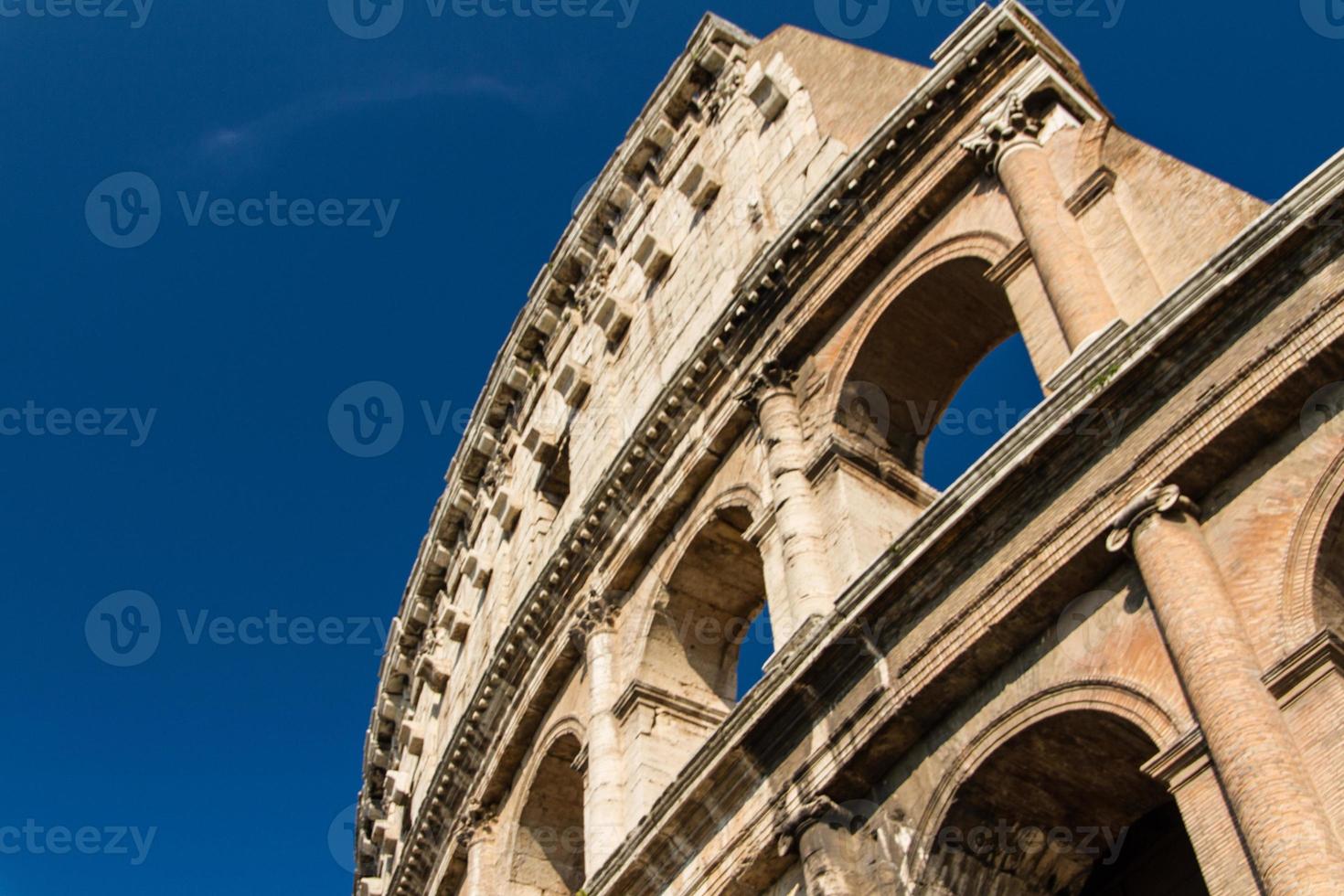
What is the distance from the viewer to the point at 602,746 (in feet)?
51.7

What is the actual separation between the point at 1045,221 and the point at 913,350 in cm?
278

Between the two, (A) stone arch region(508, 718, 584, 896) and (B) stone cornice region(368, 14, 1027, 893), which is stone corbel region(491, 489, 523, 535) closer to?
(B) stone cornice region(368, 14, 1027, 893)

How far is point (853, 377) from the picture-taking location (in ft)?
49.2

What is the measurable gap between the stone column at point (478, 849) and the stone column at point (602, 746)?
2.07 meters

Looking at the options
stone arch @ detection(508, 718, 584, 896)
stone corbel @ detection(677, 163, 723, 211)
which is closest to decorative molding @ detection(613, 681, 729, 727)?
stone arch @ detection(508, 718, 584, 896)

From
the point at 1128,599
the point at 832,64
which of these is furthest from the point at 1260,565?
the point at 832,64

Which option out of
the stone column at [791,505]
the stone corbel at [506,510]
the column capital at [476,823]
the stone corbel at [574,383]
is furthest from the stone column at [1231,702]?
the stone corbel at [506,510]

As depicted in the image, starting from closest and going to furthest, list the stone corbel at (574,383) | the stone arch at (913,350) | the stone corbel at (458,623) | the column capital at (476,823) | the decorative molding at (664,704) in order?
the stone arch at (913,350), the decorative molding at (664,704), the column capital at (476,823), the stone corbel at (574,383), the stone corbel at (458,623)

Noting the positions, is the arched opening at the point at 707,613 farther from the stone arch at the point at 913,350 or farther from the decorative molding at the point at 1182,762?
the decorative molding at the point at 1182,762

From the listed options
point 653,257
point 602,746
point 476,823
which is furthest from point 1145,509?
point 653,257

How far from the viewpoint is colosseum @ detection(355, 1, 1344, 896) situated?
9.27 m

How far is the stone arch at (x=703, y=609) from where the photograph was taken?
53.2 feet

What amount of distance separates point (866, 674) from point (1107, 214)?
419 cm

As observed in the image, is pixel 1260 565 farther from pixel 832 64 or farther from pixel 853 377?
pixel 832 64
